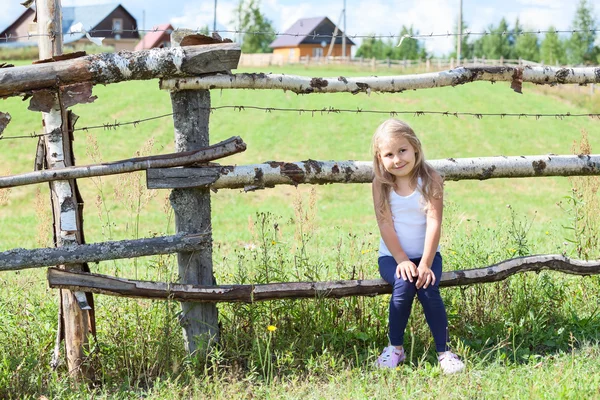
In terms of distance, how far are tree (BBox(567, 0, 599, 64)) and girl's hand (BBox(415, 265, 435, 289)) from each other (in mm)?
65042

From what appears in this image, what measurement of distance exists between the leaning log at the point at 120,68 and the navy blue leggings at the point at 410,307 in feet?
4.91

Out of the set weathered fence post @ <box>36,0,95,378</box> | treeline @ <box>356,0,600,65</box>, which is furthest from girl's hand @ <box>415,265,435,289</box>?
treeline @ <box>356,0,600,65</box>

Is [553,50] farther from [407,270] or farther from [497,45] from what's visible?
[407,270]

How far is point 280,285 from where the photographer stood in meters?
3.70

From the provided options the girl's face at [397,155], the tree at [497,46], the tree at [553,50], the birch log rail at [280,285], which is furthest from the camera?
the tree at [497,46]

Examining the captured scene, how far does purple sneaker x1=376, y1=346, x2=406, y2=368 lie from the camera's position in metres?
3.60

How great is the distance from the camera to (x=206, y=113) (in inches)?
144

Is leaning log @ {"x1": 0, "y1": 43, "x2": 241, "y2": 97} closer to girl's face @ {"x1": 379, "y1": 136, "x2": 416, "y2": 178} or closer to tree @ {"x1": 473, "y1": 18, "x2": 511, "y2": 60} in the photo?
girl's face @ {"x1": 379, "y1": 136, "x2": 416, "y2": 178}

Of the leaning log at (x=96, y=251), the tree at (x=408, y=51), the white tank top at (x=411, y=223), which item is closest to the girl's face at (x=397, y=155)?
the white tank top at (x=411, y=223)

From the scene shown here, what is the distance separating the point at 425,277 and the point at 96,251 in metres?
1.71

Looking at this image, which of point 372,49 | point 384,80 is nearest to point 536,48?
point 372,49

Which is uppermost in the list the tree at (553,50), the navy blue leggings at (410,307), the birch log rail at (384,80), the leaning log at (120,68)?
the tree at (553,50)

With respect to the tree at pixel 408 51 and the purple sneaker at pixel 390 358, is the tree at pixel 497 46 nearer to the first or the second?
the tree at pixel 408 51

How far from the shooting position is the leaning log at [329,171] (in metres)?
3.56
